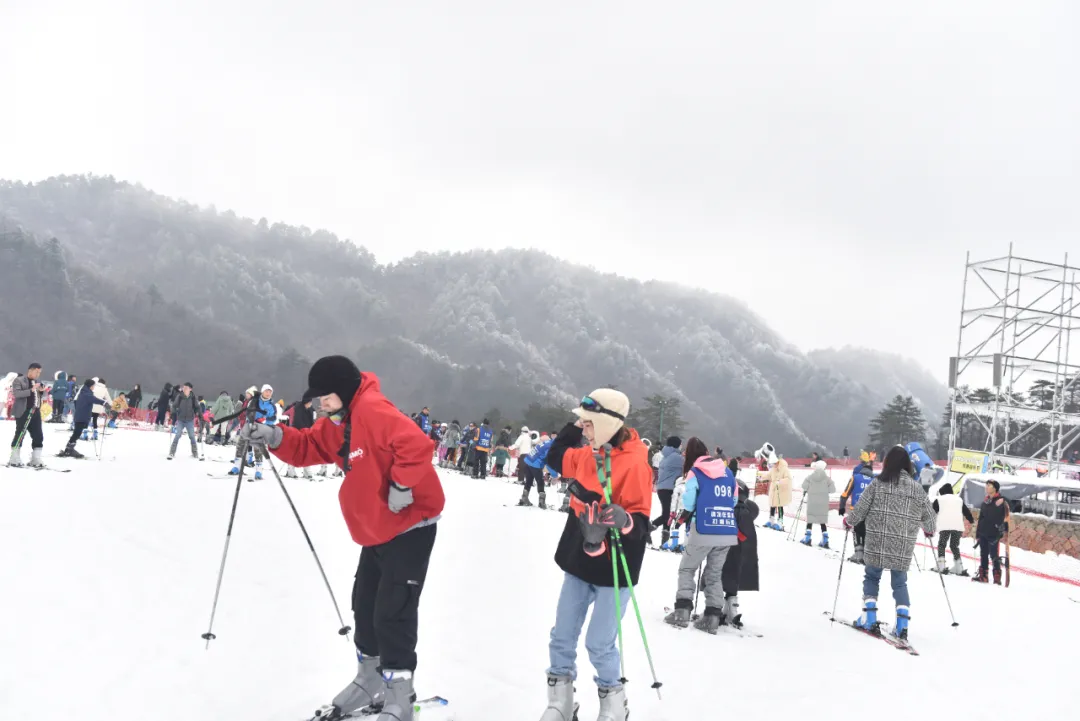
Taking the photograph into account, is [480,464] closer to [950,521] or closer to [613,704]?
[950,521]

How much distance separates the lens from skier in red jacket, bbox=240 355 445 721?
340 cm

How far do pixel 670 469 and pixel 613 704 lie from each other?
870 centimetres

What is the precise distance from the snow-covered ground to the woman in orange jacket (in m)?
0.47

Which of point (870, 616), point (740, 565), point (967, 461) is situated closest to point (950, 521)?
point (870, 616)

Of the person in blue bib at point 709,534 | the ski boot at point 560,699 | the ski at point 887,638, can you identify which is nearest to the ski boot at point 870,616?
the ski at point 887,638

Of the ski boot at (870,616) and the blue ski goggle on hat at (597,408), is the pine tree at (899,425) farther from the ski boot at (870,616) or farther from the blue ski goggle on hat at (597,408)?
the blue ski goggle on hat at (597,408)

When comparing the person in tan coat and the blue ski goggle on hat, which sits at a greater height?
the blue ski goggle on hat

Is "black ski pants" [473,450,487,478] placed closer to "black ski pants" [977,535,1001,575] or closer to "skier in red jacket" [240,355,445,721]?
"black ski pants" [977,535,1001,575]

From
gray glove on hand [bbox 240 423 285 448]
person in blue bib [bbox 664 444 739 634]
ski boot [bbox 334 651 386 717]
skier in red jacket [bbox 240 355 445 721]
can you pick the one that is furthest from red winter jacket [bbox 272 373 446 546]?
person in blue bib [bbox 664 444 739 634]

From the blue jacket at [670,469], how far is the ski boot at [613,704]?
8.41 metres

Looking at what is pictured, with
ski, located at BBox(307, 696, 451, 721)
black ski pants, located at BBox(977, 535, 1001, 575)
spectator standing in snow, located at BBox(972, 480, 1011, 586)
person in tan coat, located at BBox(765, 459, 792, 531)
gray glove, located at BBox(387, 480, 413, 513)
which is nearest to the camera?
gray glove, located at BBox(387, 480, 413, 513)

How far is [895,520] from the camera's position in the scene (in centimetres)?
698

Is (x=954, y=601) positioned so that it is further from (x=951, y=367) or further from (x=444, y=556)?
(x=951, y=367)

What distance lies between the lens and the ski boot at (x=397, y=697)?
3.39 m
